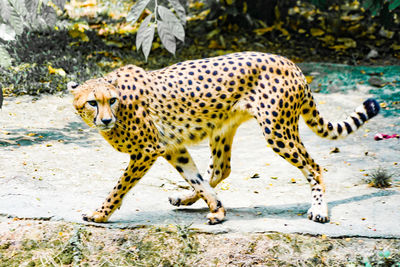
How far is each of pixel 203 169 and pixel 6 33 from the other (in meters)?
2.79

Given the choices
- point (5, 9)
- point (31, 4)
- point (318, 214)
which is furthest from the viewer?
point (318, 214)

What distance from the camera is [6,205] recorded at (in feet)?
15.6

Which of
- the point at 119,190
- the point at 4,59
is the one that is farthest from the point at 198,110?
the point at 4,59

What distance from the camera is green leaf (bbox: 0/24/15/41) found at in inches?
177

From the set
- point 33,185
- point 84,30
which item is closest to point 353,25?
point 84,30

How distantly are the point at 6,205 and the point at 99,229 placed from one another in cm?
86

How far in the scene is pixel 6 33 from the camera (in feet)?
14.9

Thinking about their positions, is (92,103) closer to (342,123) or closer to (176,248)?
(176,248)

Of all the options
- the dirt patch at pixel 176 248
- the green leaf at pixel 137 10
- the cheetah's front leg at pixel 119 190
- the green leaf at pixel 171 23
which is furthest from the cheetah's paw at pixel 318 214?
the green leaf at pixel 137 10

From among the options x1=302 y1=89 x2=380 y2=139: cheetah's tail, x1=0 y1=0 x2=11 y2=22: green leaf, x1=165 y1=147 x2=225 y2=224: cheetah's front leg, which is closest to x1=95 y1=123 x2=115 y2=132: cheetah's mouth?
x1=165 y1=147 x2=225 y2=224: cheetah's front leg

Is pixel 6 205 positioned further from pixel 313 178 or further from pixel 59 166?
pixel 313 178

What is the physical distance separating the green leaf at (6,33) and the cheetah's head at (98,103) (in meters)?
0.67

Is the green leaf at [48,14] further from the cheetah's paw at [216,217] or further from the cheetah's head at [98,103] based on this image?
the cheetah's paw at [216,217]

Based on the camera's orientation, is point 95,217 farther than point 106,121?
Yes
